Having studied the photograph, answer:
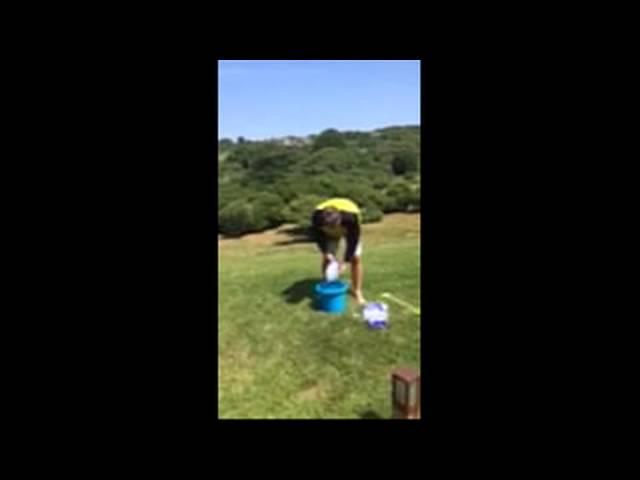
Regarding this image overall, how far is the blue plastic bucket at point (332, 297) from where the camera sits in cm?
541

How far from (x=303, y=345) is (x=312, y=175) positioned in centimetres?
573

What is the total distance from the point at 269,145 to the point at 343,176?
2.08 metres

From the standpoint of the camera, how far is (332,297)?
5426 mm

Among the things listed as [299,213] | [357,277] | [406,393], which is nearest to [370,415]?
[406,393]

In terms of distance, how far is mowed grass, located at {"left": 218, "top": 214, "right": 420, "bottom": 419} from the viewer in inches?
165

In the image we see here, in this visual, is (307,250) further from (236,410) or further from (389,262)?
(236,410)

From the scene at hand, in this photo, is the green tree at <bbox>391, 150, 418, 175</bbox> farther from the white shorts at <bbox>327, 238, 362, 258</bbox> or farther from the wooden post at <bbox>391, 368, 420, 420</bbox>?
the wooden post at <bbox>391, 368, 420, 420</bbox>

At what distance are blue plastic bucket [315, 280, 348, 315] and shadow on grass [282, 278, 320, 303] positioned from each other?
13.2 inches

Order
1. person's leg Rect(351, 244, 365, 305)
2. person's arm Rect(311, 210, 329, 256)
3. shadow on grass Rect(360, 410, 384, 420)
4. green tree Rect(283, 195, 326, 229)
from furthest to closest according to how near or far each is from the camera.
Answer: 1. green tree Rect(283, 195, 326, 229)
2. person's leg Rect(351, 244, 365, 305)
3. person's arm Rect(311, 210, 329, 256)
4. shadow on grass Rect(360, 410, 384, 420)

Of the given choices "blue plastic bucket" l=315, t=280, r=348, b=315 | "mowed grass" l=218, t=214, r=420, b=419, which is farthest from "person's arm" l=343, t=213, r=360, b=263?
"mowed grass" l=218, t=214, r=420, b=419

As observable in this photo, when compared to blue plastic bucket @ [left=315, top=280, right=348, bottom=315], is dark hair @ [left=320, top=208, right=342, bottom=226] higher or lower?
higher

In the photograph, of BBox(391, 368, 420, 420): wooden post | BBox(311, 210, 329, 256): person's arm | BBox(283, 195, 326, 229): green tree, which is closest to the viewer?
BBox(391, 368, 420, 420): wooden post

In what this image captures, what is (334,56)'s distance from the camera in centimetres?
363
